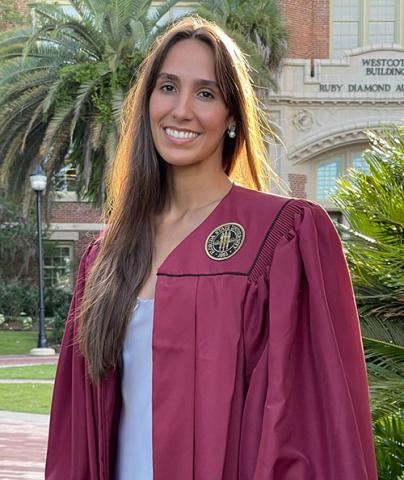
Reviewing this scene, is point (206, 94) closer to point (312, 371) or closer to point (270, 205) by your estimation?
point (270, 205)

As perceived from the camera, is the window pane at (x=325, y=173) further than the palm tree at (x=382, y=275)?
Yes

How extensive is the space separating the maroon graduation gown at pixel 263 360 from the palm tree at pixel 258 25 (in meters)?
16.9

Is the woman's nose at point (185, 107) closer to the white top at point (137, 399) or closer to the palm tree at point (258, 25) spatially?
the white top at point (137, 399)

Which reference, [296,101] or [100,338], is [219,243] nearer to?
[100,338]

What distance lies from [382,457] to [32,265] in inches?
1155

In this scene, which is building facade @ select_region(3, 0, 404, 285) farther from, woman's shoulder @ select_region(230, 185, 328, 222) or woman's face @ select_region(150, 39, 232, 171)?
woman's shoulder @ select_region(230, 185, 328, 222)

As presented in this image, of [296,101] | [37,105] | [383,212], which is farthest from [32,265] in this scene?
[383,212]

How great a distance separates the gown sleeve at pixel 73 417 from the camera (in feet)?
7.84

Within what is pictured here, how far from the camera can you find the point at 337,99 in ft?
95.7

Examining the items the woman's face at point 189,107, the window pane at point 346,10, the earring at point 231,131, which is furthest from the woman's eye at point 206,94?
the window pane at point 346,10

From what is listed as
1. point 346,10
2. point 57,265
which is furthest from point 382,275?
point 57,265

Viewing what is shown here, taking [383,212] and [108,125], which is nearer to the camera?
[383,212]

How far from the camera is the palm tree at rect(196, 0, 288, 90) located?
67.9 ft

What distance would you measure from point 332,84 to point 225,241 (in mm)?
27828
